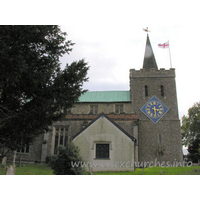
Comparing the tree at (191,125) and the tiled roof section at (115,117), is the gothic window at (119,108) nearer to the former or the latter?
the tiled roof section at (115,117)

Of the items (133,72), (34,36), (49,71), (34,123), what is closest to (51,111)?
(34,123)

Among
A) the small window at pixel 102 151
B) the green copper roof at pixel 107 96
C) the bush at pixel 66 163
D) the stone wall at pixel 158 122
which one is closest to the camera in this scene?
the bush at pixel 66 163

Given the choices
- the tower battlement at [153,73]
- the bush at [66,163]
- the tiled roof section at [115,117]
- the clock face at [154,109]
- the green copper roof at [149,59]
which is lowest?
the bush at [66,163]

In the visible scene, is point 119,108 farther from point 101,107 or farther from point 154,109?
point 154,109

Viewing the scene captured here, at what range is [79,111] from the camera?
30.8 m

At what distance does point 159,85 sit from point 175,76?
2821mm

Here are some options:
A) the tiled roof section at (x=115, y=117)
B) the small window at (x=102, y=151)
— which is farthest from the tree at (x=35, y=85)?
the tiled roof section at (x=115, y=117)

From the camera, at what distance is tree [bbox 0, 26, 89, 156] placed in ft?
31.1

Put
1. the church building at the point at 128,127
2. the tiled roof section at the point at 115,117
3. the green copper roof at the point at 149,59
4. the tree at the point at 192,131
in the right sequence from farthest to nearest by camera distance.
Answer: the green copper roof at the point at 149,59 → the tree at the point at 192,131 → the tiled roof section at the point at 115,117 → the church building at the point at 128,127

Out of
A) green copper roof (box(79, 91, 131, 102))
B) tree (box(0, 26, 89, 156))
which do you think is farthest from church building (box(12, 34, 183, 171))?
tree (box(0, 26, 89, 156))

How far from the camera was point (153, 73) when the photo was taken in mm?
31250

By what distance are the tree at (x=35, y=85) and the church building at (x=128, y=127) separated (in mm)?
6561

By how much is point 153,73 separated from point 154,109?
5.88m

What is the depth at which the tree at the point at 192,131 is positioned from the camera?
107 feet
